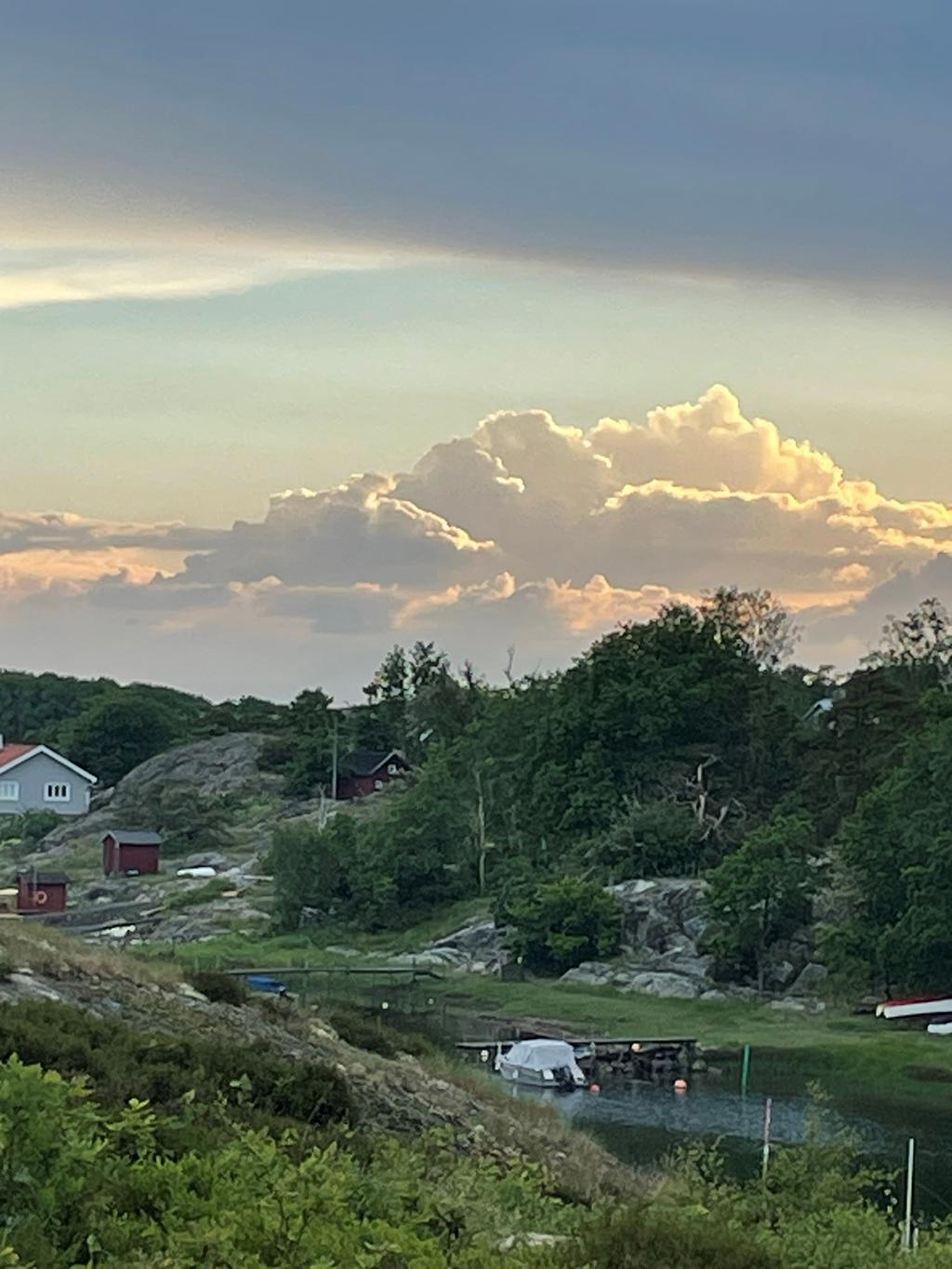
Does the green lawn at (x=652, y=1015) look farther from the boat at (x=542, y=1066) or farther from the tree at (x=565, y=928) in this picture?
the boat at (x=542, y=1066)

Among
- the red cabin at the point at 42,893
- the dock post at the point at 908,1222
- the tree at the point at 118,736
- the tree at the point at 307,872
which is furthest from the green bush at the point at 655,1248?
the tree at the point at 118,736

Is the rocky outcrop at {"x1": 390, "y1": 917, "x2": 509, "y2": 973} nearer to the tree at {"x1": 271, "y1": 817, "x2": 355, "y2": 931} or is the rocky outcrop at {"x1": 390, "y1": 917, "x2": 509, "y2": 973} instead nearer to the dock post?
the tree at {"x1": 271, "y1": 817, "x2": 355, "y2": 931}

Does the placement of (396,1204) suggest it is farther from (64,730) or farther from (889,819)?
(64,730)

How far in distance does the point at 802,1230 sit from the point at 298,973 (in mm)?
52186

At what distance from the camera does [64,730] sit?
13550cm

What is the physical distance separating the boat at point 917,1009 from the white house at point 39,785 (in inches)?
2624

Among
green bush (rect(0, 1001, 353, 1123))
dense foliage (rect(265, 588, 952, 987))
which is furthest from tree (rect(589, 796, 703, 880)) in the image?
green bush (rect(0, 1001, 353, 1123))

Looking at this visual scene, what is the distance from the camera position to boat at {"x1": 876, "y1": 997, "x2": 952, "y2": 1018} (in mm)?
61812

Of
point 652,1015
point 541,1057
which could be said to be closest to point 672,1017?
point 652,1015

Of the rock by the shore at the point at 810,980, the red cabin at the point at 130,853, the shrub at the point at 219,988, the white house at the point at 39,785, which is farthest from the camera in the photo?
the white house at the point at 39,785

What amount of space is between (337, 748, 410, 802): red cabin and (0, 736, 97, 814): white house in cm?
1627

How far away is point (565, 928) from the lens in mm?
74875

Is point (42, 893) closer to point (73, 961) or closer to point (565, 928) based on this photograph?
point (565, 928)

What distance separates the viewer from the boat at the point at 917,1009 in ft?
203
